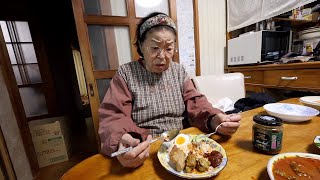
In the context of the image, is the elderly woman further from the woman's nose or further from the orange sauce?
the orange sauce

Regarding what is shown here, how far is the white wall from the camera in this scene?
2053mm

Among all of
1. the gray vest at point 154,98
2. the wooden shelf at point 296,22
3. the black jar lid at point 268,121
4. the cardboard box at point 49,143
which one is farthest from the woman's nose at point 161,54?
the wooden shelf at point 296,22

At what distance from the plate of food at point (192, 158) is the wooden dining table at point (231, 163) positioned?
0.08 feet

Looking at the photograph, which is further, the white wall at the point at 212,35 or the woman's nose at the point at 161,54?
the white wall at the point at 212,35

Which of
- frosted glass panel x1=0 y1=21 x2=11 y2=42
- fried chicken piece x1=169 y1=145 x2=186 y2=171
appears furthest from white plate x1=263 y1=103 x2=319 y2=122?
frosted glass panel x1=0 y1=21 x2=11 y2=42

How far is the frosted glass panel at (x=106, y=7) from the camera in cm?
148

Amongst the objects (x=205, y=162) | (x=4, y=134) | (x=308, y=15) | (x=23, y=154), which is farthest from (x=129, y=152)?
(x=308, y=15)

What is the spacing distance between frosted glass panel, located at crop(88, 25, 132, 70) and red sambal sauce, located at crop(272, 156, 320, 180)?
5.14ft

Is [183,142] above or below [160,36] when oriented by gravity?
below

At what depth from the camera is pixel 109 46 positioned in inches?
64.1

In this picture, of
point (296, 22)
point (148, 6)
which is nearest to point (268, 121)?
point (148, 6)

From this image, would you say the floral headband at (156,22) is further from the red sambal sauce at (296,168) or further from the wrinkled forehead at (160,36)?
the red sambal sauce at (296,168)

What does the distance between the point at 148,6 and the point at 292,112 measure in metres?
1.62

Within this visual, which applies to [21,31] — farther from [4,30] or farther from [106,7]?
[106,7]
